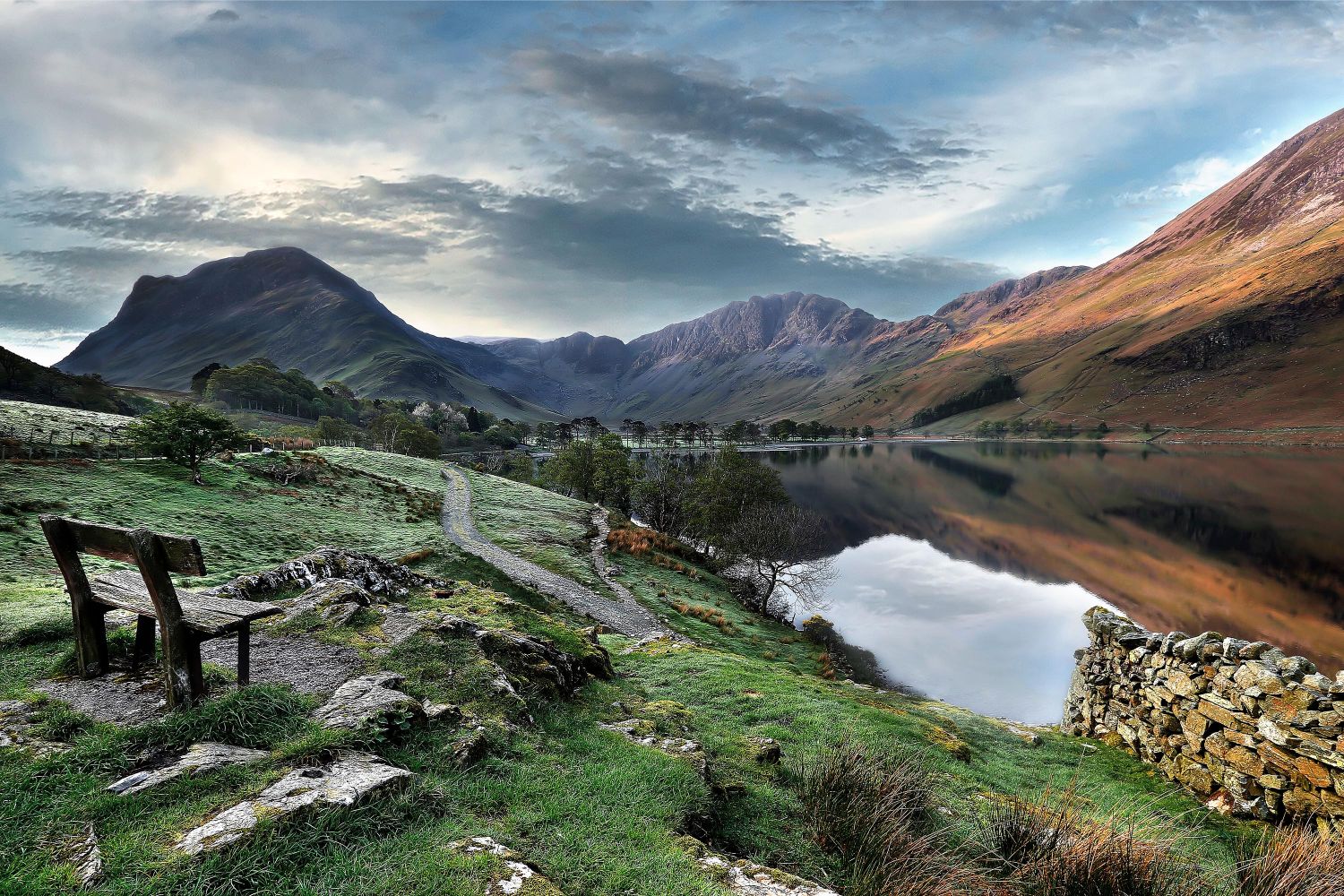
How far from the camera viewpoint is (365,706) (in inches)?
261

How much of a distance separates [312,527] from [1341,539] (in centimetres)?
9056

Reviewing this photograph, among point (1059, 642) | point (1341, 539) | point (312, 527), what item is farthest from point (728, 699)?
point (1341, 539)

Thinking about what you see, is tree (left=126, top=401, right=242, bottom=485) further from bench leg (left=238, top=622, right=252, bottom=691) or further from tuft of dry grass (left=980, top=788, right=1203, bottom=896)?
tuft of dry grass (left=980, top=788, right=1203, bottom=896)

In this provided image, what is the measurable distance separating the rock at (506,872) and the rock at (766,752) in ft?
16.0

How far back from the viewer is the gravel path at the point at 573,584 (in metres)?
25.0

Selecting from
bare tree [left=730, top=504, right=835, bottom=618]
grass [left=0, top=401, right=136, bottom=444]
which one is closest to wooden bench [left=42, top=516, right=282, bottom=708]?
bare tree [left=730, top=504, right=835, bottom=618]

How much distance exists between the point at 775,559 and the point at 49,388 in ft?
546

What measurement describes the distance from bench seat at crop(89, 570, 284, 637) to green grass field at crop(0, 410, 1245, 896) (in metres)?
0.90

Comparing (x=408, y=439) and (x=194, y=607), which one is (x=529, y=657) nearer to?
(x=194, y=607)

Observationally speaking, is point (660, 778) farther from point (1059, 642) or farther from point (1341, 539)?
point (1341, 539)

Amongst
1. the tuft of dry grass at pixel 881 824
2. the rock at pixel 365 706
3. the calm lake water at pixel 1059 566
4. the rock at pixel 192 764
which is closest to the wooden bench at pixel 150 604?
the rock at pixel 192 764

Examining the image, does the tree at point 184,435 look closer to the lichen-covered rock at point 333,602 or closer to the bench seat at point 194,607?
the lichen-covered rock at point 333,602

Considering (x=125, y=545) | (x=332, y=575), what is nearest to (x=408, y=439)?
(x=332, y=575)

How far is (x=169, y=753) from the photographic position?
18.3 feet
